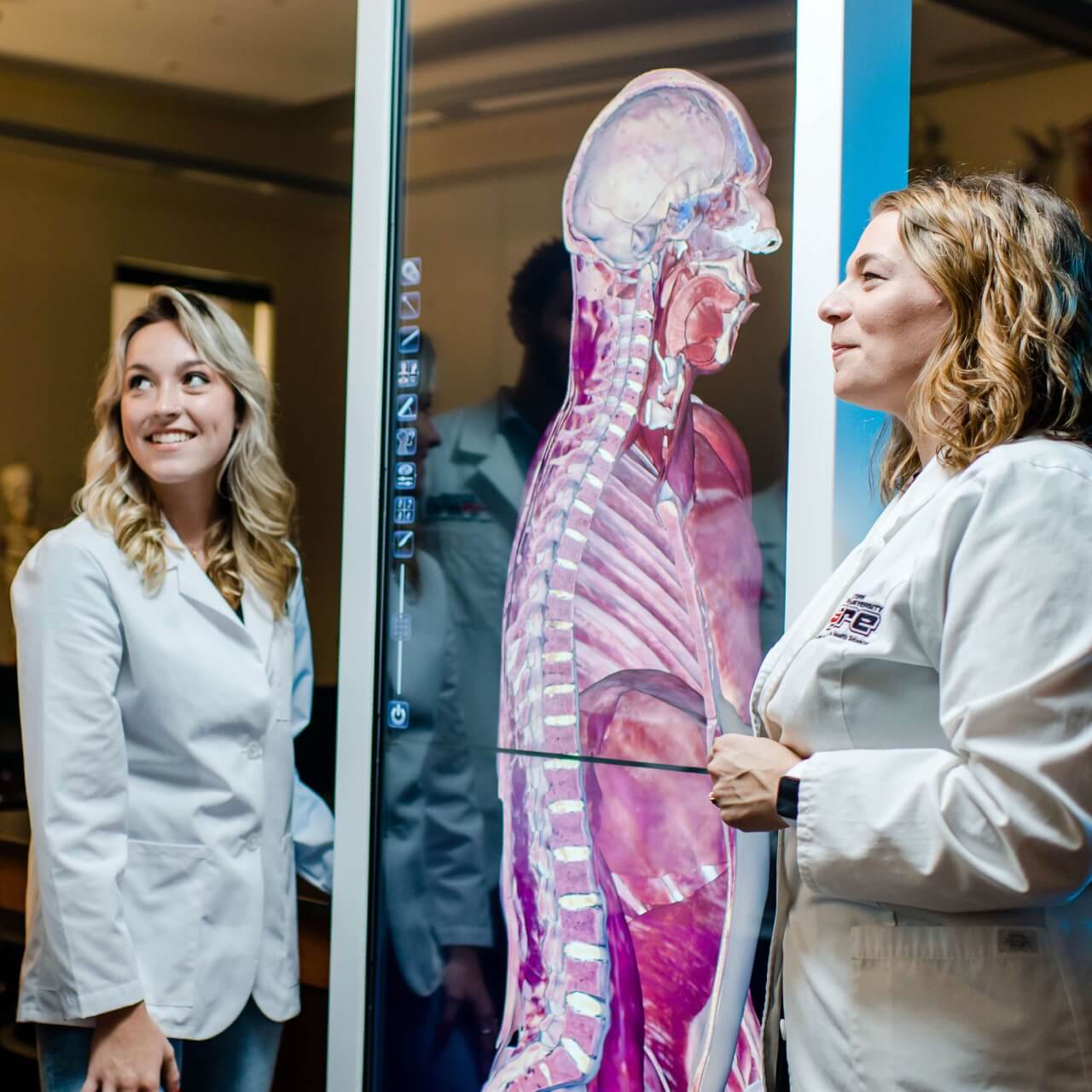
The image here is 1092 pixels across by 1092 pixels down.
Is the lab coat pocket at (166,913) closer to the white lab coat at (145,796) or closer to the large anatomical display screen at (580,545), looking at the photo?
the white lab coat at (145,796)

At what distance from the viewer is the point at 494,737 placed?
6.70 feet

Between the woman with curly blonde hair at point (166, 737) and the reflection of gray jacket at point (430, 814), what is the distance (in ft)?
0.52

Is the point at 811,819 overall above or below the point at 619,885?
above

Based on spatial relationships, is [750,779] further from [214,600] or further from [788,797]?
[214,600]

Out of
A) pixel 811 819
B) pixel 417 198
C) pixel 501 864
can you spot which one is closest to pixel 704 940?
pixel 501 864

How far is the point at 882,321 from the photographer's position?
1.48m

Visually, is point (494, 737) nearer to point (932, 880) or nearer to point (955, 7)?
point (932, 880)

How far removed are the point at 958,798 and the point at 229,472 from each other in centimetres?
130

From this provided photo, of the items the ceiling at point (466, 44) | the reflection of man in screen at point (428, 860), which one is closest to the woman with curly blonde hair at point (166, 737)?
the reflection of man in screen at point (428, 860)

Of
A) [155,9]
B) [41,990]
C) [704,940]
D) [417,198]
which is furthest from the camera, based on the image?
[155,9]

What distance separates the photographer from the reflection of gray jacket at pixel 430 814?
2086 mm

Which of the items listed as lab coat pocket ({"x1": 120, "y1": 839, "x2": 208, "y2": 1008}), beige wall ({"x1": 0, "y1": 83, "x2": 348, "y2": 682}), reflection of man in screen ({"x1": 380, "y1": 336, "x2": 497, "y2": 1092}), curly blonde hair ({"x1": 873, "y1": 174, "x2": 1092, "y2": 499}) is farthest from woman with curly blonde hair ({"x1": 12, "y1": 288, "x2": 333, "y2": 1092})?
curly blonde hair ({"x1": 873, "y1": 174, "x2": 1092, "y2": 499})

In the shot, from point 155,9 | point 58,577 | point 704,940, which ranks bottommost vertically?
point 704,940

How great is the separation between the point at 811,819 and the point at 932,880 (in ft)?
0.40
